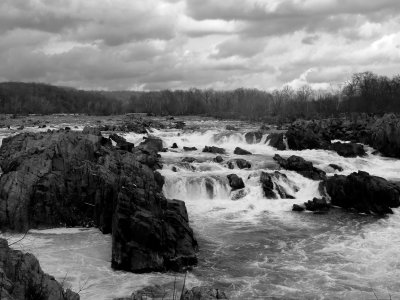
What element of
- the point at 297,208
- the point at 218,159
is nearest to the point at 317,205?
the point at 297,208

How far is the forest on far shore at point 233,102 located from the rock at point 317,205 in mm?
54439

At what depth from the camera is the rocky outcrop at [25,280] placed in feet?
33.9

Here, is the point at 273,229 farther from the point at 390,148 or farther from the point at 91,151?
the point at 390,148

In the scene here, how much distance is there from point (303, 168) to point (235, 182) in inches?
275

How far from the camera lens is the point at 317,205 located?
2761cm

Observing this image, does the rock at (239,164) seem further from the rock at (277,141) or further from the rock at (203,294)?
the rock at (203,294)

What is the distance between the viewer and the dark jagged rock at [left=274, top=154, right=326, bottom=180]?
33062 mm

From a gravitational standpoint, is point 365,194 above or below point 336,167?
below

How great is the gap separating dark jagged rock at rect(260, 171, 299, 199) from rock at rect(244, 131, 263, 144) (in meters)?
19.2

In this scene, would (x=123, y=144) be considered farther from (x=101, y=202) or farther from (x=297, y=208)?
(x=297, y=208)

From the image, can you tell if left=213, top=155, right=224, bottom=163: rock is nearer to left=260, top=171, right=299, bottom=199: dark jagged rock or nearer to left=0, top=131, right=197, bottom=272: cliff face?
left=260, top=171, right=299, bottom=199: dark jagged rock

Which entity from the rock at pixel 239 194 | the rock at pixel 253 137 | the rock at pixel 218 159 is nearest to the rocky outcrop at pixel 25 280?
the rock at pixel 239 194

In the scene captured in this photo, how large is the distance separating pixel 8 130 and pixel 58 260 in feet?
118

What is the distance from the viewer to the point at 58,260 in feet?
61.0
